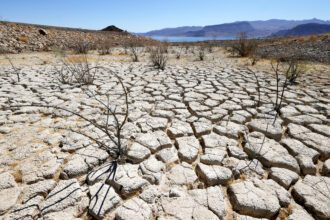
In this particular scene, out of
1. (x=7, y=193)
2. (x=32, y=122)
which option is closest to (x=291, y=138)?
(x=7, y=193)

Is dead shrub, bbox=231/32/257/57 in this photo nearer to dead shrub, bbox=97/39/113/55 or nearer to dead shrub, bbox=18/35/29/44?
dead shrub, bbox=97/39/113/55

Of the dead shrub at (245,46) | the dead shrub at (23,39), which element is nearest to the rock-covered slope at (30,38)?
the dead shrub at (23,39)

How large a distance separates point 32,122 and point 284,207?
93.3 inches

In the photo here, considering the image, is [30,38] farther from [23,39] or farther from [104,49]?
[104,49]

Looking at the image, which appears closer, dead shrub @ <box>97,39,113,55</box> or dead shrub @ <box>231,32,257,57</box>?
dead shrub @ <box>231,32,257,57</box>

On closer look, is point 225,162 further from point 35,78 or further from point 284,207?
point 35,78

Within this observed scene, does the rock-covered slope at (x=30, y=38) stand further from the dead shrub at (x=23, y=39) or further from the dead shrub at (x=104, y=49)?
the dead shrub at (x=104, y=49)

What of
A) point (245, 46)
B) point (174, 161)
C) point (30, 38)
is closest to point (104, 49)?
point (30, 38)

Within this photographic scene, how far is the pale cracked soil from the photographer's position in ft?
4.05

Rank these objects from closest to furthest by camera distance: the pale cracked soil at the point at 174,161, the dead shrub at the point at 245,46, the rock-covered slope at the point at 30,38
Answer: the pale cracked soil at the point at 174,161
the dead shrub at the point at 245,46
the rock-covered slope at the point at 30,38

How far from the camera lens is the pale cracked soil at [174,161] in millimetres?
1233

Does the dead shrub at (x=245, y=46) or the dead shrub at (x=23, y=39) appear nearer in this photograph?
the dead shrub at (x=245, y=46)

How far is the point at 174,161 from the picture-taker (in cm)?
167

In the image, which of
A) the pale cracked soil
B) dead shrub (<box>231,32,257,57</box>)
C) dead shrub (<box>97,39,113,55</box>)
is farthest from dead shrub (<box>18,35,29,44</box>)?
dead shrub (<box>231,32,257,57</box>)
